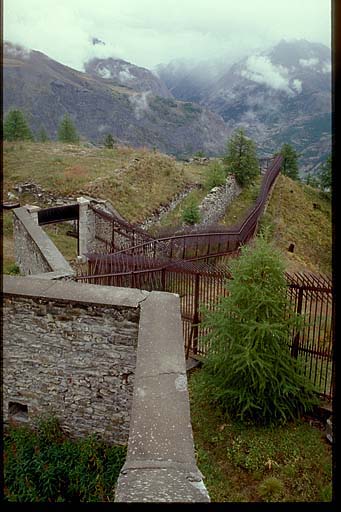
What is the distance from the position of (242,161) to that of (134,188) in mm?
9451

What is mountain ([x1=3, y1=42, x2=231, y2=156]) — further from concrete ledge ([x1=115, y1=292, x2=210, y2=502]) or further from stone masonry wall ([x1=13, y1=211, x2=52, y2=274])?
concrete ledge ([x1=115, y1=292, x2=210, y2=502])

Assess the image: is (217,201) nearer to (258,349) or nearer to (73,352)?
(258,349)

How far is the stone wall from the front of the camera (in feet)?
19.4

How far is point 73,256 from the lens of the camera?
52.7ft

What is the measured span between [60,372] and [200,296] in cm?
389

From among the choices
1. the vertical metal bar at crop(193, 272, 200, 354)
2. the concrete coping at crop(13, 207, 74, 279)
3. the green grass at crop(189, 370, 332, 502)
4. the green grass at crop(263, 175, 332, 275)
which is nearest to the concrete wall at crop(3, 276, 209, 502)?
the green grass at crop(189, 370, 332, 502)

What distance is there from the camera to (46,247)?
10.9 meters

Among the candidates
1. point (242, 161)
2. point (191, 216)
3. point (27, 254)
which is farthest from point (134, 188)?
point (27, 254)

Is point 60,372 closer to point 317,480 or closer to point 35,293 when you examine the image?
point 35,293

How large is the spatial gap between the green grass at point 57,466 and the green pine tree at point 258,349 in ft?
6.25

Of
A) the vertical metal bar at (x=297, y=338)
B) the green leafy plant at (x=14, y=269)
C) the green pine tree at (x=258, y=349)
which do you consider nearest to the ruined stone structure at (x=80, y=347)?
the green pine tree at (x=258, y=349)

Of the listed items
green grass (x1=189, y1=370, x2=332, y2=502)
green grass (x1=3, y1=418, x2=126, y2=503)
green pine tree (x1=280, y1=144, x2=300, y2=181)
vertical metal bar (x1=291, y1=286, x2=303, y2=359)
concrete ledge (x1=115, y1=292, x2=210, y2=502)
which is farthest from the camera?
green pine tree (x1=280, y1=144, x2=300, y2=181)

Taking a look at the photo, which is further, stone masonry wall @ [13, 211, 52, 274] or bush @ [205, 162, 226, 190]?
bush @ [205, 162, 226, 190]

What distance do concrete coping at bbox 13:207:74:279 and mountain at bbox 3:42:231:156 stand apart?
426ft
